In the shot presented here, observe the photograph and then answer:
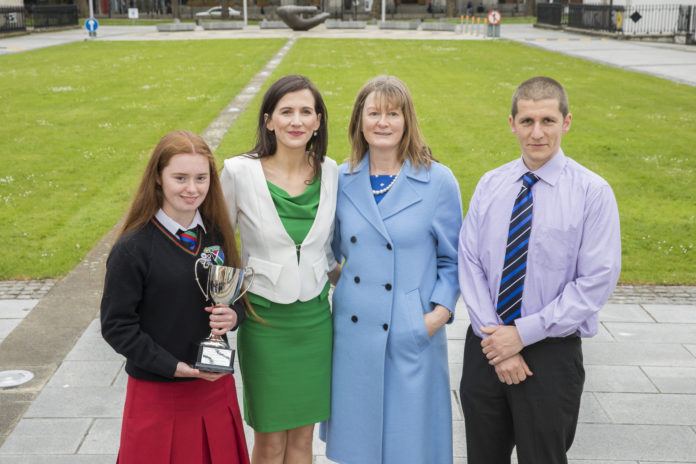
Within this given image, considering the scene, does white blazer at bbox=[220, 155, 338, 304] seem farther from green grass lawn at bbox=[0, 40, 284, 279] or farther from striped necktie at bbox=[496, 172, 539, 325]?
green grass lawn at bbox=[0, 40, 284, 279]

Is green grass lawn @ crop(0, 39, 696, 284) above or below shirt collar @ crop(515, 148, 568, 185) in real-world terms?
below

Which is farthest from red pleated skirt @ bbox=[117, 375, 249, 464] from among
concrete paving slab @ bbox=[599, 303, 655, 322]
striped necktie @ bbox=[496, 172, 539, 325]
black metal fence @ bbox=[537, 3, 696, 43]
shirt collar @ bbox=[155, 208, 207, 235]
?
black metal fence @ bbox=[537, 3, 696, 43]

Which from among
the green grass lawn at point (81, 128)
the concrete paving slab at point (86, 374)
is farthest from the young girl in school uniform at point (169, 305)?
the green grass lawn at point (81, 128)

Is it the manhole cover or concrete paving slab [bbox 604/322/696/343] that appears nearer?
the manhole cover

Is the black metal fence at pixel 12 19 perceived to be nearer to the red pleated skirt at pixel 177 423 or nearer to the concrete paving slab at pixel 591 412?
the concrete paving slab at pixel 591 412

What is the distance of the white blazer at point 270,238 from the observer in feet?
10.6

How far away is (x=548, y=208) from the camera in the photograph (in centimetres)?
303

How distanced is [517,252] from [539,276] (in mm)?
137

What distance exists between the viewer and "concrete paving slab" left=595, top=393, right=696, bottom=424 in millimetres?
4566

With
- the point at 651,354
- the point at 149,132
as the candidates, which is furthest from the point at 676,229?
the point at 149,132

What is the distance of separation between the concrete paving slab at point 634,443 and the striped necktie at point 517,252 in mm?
1585

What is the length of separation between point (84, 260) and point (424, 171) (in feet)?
18.1

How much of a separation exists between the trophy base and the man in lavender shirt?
108 centimetres

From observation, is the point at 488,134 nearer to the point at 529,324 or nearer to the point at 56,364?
the point at 56,364
